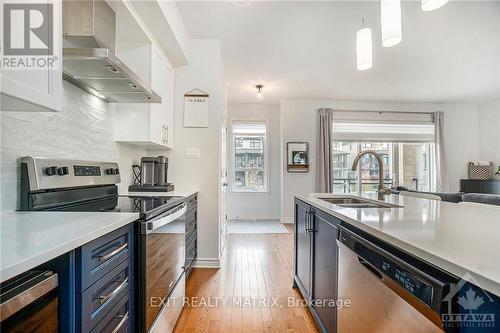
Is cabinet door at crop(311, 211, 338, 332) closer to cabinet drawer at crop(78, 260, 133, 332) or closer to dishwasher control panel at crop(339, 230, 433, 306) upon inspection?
dishwasher control panel at crop(339, 230, 433, 306)

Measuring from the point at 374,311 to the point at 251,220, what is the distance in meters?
4.93

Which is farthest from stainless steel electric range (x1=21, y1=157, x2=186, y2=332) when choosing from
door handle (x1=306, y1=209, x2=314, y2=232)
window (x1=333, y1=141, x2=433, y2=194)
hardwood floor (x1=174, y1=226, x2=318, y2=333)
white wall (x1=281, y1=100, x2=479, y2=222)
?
window (x1=333, y1=141, x2=433, y2=194)

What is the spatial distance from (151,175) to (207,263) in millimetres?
1160

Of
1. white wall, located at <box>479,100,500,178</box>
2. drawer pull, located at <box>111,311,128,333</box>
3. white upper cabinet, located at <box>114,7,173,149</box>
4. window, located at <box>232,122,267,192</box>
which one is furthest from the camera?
window, located at <box>232,122,267,192</box>

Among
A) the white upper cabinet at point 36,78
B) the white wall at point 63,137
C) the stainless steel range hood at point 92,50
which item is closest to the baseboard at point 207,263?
the white wall at point 63,137

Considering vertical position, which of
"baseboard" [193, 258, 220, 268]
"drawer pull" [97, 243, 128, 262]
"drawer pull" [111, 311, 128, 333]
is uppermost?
"drawer pull" [97, 243, 128, 262]

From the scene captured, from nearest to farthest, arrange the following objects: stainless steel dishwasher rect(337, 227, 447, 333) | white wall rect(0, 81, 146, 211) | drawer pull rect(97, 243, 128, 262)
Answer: stainless steel dishwasher rect(337, 227, 447, 333)
drawer pull rect(97, 243, 128, 262)
white wall rect(0, 81, 146, 211)

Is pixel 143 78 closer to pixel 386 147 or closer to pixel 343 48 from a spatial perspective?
pixel 343 48

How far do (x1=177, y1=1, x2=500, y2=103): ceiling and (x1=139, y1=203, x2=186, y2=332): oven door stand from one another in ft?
6.76

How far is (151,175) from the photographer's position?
8.45ft

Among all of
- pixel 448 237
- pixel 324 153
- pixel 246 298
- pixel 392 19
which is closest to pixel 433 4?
pixel 392 19

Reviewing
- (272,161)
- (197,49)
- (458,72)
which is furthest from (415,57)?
(272,161)

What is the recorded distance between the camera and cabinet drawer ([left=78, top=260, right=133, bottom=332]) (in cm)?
84

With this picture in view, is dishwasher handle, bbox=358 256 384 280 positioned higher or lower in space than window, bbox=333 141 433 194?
lower
